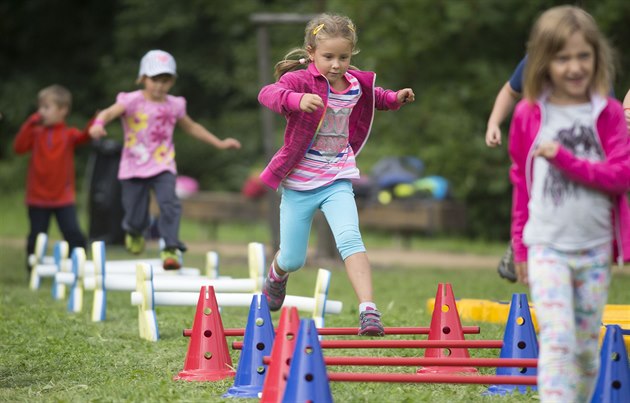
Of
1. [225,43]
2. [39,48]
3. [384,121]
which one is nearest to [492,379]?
[384,121]

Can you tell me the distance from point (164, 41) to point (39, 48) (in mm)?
3759

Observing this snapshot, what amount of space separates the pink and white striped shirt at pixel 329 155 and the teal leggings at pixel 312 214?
0.06m

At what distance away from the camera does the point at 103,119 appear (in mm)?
8484

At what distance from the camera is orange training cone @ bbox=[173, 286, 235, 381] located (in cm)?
565

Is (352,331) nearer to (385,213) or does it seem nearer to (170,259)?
(170,259)

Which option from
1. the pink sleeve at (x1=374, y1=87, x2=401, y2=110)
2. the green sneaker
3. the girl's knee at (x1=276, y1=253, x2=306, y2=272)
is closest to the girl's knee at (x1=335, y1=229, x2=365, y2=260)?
the girl's knee at (x1=276, y1=253, x2=306, y2=272)

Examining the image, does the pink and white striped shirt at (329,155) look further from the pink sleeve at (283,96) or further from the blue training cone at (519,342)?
the blue training cone at (519,342)

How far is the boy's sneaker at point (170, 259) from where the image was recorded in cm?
855

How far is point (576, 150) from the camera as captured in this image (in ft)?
13.5

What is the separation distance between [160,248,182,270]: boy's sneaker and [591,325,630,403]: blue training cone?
4.57 metres

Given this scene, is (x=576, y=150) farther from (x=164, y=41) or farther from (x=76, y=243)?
(x=164, y=41)

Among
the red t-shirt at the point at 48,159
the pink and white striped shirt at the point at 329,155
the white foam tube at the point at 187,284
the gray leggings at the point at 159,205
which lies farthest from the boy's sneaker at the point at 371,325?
the red t-shirt at the point at 48,159

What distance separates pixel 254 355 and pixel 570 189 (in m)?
1.88

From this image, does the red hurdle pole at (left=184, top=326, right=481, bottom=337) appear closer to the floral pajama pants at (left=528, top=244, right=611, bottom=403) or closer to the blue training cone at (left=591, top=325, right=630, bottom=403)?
the blue training cone at (left=591, top=325, right=630, bottom=403)
